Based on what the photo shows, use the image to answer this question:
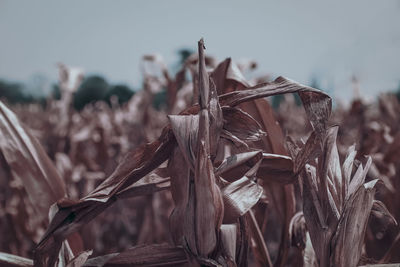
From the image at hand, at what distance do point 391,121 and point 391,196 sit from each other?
4.04ft

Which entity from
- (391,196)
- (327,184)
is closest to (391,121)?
(391,196)

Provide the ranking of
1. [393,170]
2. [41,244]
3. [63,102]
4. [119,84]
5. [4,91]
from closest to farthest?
[41,244] < [393,170] < [63,102] < [119,84] < [4,91]

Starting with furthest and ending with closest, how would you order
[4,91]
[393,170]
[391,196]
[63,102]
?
[4,91]
[63,102]
[393,170]
[391,196]

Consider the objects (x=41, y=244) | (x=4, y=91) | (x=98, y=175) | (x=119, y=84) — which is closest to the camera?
(x=41, y=244)

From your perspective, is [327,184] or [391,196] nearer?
[327,184]

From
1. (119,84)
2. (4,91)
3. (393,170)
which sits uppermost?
(393,170)

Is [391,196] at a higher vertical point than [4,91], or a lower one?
higher

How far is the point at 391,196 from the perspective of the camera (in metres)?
1.11

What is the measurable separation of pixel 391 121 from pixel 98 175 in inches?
60.1

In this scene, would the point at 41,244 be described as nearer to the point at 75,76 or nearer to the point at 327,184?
the point at 327,184

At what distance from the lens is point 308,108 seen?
50cm

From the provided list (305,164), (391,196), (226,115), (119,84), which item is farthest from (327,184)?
(119,84)

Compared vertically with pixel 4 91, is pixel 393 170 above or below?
above

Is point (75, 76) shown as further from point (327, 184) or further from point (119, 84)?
point (119, 84)
